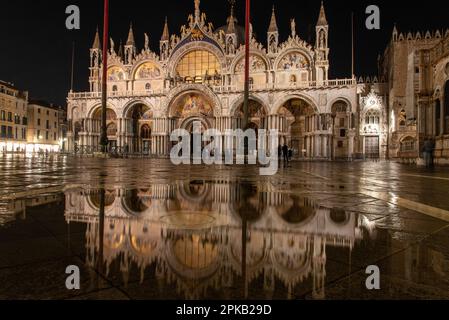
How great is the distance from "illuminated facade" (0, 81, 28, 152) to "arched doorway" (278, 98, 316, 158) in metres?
44.7

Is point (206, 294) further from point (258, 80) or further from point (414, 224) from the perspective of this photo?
point (258, 80)

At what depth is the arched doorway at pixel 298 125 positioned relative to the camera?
3306 centimetres

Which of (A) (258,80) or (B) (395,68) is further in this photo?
(B) (395,68)

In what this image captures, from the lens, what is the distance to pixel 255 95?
3303 centimetres

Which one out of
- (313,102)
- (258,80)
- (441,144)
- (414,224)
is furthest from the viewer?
(258,80)

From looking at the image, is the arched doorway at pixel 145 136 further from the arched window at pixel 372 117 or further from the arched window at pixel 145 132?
the arched window at pixel 372 117

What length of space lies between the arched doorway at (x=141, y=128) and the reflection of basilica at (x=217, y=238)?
3694cm

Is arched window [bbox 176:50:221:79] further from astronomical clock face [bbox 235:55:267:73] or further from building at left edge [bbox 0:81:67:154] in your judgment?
building at left edge [bbox 0:81:67:154]

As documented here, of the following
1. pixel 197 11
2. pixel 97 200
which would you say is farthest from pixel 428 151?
pixel 197 11

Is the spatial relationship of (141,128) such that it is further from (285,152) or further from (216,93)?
(285,152)

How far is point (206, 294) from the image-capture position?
1409mm

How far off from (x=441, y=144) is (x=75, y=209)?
720 inches

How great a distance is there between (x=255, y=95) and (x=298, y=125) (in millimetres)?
7331
